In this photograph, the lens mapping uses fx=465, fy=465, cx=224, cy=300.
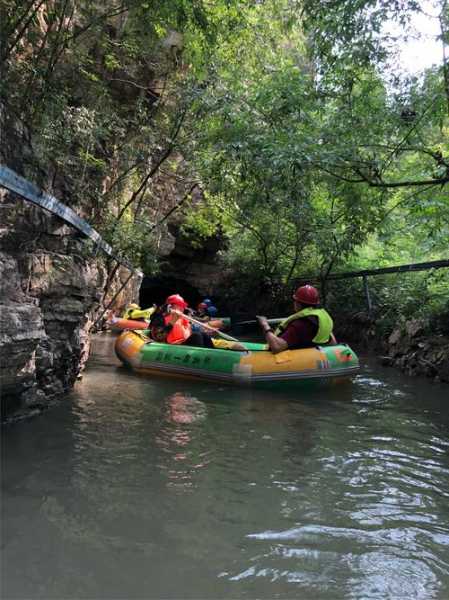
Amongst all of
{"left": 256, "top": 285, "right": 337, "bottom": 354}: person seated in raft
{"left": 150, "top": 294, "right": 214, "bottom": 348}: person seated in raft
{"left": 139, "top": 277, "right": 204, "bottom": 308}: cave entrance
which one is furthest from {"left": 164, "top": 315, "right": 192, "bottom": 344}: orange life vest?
{"left": 139, "top": 277, "right": 204, "bottom": 308}: cave entrance

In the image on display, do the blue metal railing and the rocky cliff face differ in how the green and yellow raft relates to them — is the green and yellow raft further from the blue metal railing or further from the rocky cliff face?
the blue metal railing

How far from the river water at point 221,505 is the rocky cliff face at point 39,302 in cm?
44

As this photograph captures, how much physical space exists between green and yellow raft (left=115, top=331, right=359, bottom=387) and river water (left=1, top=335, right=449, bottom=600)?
4.77 ft

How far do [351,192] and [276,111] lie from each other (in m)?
1.87

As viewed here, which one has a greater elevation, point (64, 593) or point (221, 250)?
point (221, 250)

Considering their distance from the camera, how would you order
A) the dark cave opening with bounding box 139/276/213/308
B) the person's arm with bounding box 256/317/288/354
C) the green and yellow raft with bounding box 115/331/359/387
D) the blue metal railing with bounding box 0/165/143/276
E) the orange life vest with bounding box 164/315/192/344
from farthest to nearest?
the dark cave opening with bounding box 139/276/213/308 → the orange life vest with bounding box 164/315/192/344 → the person's arm with bounding box 256/317/288/354 → the green and yellow raft with bounding box 115/331/359/387 → the blue metal railing with bounding box 0/165/143/276

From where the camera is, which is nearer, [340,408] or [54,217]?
[54,217]

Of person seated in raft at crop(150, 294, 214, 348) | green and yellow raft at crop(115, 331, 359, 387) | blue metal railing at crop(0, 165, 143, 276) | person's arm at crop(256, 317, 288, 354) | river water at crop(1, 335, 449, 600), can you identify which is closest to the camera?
river water at crop(1, 335, 449, 600)

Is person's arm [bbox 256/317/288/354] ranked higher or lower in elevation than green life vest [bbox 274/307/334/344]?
lower

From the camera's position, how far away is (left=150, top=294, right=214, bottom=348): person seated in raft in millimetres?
8719

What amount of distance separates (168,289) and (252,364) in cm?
1665

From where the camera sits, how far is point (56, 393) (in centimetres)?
547

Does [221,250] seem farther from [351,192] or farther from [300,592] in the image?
[300,592]

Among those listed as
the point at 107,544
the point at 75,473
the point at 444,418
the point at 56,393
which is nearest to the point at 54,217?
the point at 56,393
